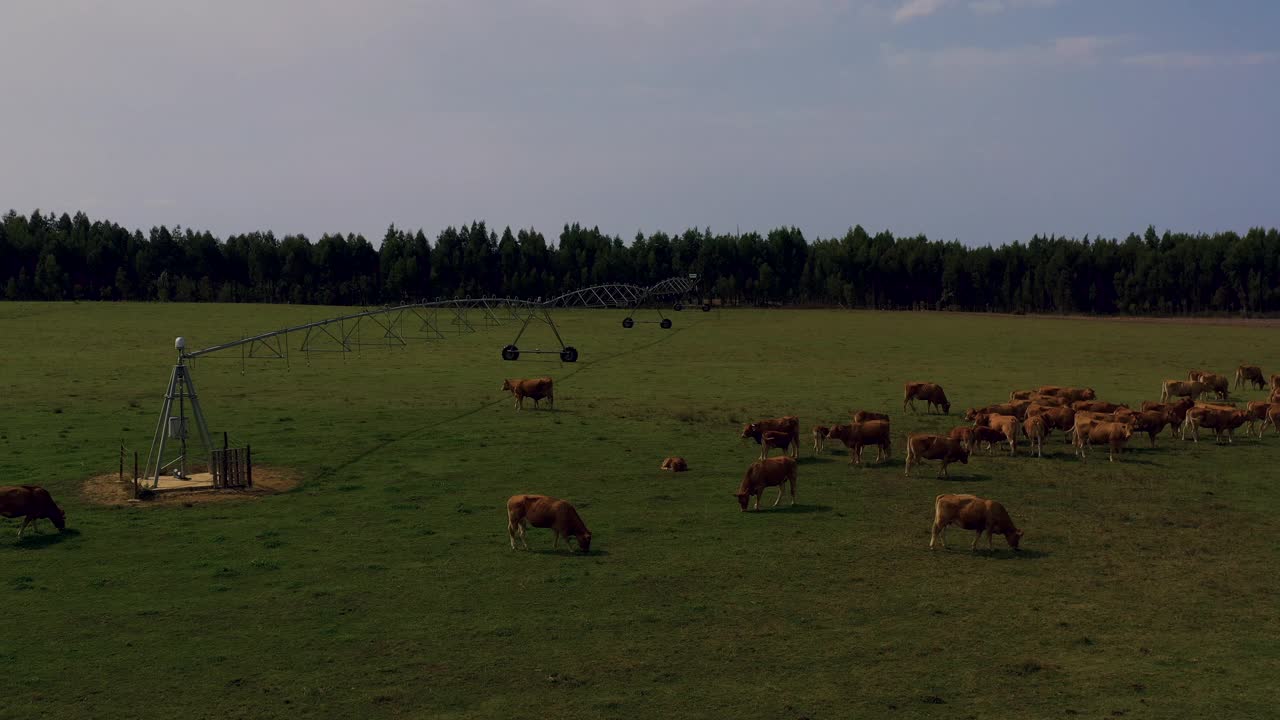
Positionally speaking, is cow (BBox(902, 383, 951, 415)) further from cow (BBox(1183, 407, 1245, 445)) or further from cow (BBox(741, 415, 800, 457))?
cow (BBox(741, 415, 800, 457))

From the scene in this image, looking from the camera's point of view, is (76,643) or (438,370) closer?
(76,643)

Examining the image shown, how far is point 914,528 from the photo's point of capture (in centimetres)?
2534

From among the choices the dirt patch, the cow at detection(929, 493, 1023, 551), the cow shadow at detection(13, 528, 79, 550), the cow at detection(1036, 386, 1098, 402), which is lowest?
the cow shadow at detection(13, 528, 79, 550)

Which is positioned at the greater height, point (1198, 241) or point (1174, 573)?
point (1198, 241)

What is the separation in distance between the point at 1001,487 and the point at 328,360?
2145 inches

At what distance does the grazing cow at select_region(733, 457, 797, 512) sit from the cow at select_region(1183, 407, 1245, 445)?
18.6m

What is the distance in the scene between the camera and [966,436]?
34.4m

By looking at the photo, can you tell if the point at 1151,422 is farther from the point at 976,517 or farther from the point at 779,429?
the point at 976,517

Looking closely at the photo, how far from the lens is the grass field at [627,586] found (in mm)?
16156

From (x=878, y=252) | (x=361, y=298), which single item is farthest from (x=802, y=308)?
(x=361, y=298)

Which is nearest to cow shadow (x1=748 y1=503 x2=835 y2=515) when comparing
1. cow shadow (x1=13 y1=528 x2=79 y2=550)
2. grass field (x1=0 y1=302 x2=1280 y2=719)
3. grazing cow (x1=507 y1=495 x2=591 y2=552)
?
grass field (x1=0 y1=302 x2=1280 y2=719)

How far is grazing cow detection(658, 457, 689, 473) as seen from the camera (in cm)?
3284

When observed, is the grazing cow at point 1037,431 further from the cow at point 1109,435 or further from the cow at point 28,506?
the cow at point 28,506

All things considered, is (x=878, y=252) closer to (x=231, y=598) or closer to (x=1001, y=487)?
(x=1001, y=487)
